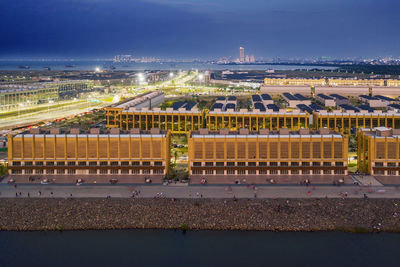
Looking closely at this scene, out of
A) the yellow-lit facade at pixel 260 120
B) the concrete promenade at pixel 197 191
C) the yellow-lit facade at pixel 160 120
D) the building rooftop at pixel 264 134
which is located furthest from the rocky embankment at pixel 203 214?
the yellow-lit facade at pixel 160 120

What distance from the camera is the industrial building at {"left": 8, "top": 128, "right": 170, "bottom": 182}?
2706 centimetres

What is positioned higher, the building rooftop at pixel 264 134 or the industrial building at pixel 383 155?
the building rooftop at pixel 264 134

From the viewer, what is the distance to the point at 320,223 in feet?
68.9

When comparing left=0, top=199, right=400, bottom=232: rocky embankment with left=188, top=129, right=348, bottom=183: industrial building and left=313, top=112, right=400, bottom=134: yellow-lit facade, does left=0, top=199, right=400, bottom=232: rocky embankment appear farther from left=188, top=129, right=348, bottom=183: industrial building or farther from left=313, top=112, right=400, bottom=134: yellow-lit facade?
left=313, top=112, right=400, bottom=134: yellow-lit facade

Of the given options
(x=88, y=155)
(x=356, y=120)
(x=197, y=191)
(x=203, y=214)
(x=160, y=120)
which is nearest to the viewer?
(x=203, y=214)

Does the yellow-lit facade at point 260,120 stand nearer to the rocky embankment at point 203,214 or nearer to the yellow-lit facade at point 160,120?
Answer: the yellow-lit facade at point 160,120

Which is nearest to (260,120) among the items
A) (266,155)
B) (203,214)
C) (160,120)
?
(160,120)

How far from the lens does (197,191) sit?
955 inches

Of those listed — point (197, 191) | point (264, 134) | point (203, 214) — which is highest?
point (264, 134)

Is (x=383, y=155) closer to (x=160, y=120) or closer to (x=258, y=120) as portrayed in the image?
(x=258, y=120)

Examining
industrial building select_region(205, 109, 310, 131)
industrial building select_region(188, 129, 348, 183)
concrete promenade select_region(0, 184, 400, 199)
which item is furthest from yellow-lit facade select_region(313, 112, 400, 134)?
concrete promenade select_region(0, 184, 400, 199)

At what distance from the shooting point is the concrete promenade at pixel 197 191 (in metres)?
23.5

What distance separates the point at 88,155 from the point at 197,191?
7.56 meters

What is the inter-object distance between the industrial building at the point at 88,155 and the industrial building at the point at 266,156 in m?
2.30
